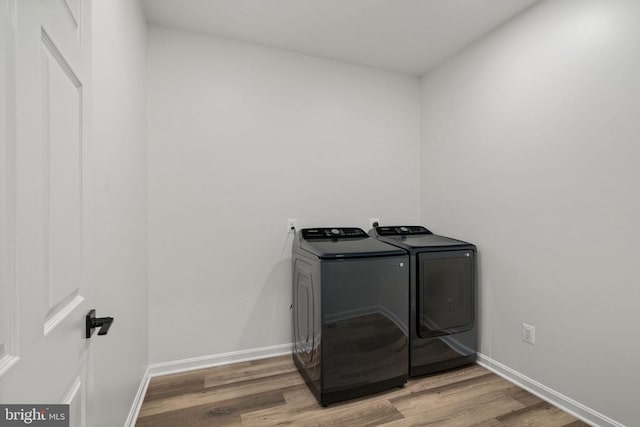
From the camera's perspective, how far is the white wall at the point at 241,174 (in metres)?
2.16

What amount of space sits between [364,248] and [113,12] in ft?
6.06

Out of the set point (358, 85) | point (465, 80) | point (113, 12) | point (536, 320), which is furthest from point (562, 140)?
point (113, 12)

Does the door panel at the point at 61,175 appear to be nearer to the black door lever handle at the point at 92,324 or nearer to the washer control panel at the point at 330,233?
the black door lever handle at the point at 92,324

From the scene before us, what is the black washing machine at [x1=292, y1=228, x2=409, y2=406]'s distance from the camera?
1.79 m

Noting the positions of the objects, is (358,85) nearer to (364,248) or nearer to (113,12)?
(364,248)

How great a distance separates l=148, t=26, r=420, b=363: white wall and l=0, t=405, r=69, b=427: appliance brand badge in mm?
1591

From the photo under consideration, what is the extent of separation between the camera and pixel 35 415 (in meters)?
0.56

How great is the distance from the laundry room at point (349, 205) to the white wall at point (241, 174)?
0.02 m

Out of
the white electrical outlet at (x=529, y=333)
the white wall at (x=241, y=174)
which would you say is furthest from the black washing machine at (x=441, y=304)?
the white wall at (x=241, y=174)

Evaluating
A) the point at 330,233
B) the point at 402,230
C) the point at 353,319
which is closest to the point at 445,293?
the point at 402,230

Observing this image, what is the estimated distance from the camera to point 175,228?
2.18 meters

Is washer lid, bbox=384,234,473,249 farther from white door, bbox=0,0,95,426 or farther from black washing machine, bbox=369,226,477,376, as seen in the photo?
white door, bbox=0,0,95,426

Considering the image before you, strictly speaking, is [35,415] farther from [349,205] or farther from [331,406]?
[349,205]

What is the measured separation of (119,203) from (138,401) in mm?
1261
